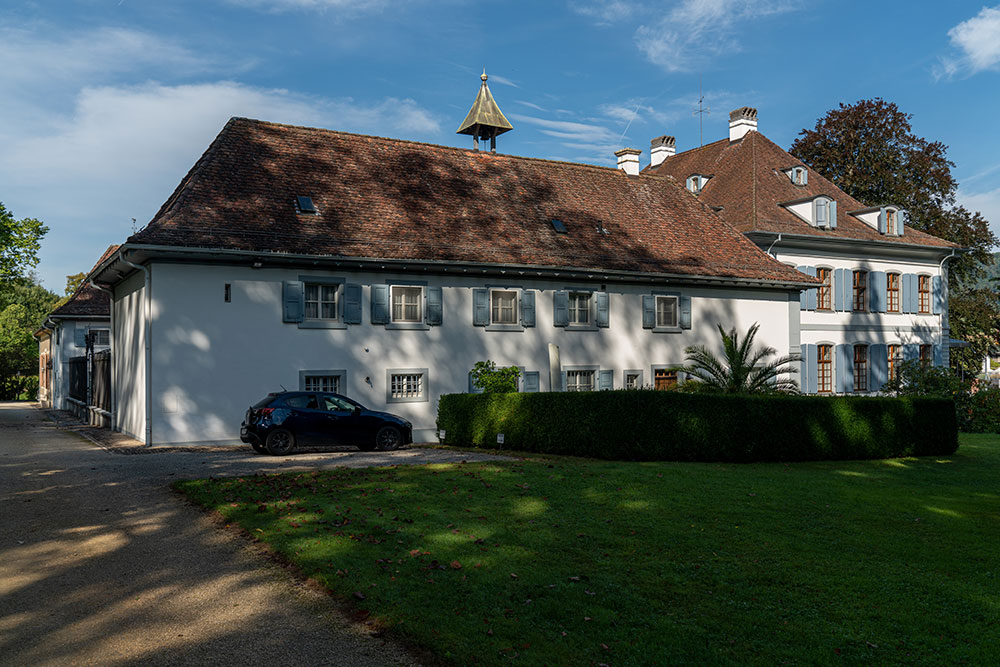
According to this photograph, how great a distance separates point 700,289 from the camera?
2845cm

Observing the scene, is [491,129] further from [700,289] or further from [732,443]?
[732,443]

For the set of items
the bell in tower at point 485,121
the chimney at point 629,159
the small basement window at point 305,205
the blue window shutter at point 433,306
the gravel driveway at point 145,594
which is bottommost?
the gravel driveway at point 145,594

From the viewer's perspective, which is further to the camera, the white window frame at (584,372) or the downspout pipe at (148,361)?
the white window frame at (584,372)

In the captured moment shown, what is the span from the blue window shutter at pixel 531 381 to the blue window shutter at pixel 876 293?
19.4m

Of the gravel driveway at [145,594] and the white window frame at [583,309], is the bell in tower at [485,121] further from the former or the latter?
the gravel driveway at [145,594]

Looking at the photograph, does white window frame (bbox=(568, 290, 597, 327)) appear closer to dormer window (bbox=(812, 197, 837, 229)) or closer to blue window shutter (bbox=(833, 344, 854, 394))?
dormer window (bbox=(812, 197, 837, 229))

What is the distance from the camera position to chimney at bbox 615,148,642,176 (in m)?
35.9

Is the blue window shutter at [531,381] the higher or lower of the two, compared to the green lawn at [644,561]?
higher

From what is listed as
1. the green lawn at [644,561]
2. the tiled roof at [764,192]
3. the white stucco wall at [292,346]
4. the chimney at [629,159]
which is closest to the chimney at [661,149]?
the tiled roof at [764,192]

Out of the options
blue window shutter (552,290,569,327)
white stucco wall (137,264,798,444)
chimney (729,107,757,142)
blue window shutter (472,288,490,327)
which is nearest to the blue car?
white stucco wall (137,264,798,444)

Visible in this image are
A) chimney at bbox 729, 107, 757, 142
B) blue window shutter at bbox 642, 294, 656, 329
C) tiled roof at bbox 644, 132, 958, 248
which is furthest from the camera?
chimney at bbox 729, 107, 757, 142

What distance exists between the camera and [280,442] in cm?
1802

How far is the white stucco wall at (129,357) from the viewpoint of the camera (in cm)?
2155

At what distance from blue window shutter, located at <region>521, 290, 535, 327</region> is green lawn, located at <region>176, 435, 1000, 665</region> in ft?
40.8
